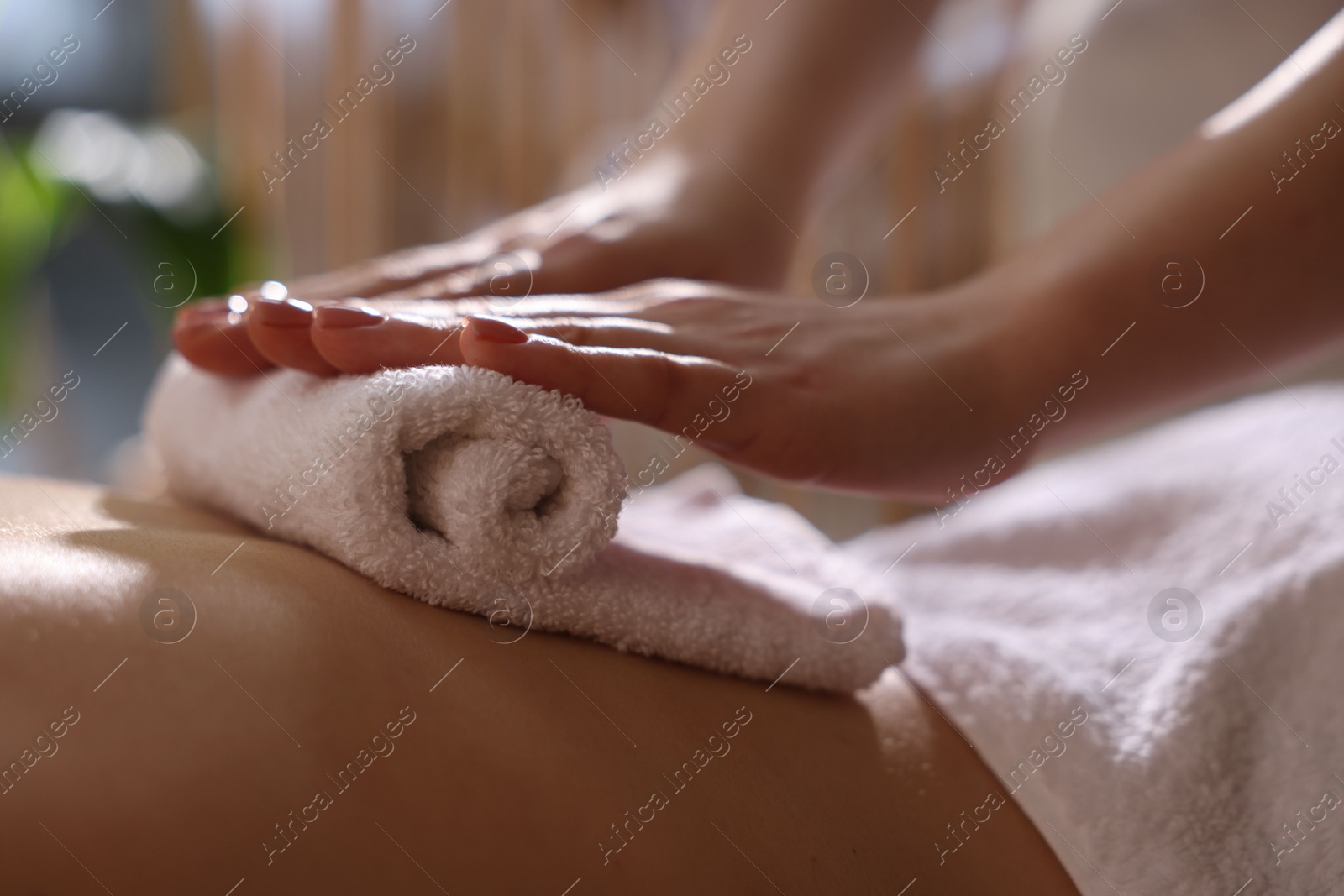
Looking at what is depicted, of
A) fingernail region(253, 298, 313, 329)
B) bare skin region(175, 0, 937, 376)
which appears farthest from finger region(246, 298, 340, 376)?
bare skin region(175, 0, 937, 376)

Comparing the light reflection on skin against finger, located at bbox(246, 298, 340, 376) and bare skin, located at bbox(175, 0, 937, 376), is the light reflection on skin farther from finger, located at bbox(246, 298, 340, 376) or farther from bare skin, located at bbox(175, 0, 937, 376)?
finger, located at bbox(246, 298, 340, 376)

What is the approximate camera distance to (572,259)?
68 centimetres

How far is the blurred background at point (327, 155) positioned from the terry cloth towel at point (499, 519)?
1221mm

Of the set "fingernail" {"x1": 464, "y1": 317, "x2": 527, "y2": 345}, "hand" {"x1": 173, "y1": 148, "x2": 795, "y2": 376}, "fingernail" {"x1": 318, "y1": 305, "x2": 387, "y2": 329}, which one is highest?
"hand" {"x1": 173, "y1": 148, "x2": 795, "y2": 376}

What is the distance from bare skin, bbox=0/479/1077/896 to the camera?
0.30 meters

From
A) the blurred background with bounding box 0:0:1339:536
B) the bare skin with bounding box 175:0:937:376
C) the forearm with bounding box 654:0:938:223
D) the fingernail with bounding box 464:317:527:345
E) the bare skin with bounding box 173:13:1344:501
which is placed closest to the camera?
the fingernail with bounding box 464:317:527:345

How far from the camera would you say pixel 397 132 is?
2.06 meters

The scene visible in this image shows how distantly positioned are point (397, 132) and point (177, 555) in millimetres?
1876

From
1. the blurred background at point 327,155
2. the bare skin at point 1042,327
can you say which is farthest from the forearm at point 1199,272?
the blurred background at point 327,155

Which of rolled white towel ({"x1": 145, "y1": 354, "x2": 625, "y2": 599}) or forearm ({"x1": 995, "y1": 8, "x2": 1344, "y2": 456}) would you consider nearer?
rolled white towel ({"x1": 145, "y1": 354, "x2": 625, "y2": 599})

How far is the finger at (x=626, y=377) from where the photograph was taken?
40 centimetres

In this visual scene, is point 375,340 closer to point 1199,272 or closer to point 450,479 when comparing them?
point 450,479

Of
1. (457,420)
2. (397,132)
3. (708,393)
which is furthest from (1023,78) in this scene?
(457,420)

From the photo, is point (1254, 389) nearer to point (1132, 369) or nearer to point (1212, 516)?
point (1212, 516)
